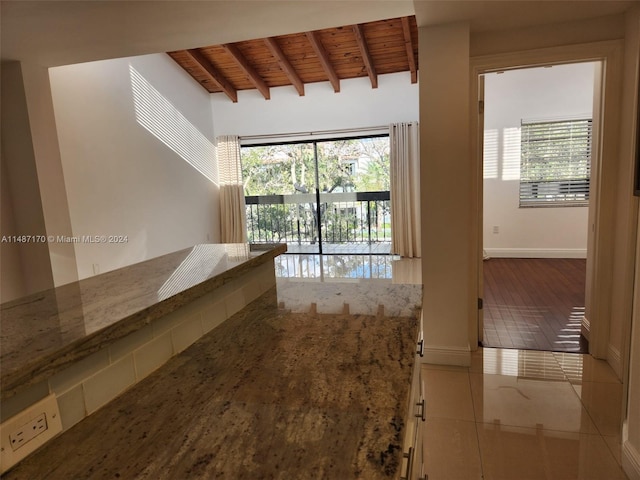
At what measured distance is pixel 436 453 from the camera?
5.65 ft

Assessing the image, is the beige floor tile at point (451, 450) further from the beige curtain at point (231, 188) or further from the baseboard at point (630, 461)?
the beige curtain at point (231, 188)

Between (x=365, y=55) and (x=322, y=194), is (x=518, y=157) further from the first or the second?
(x=322, y=194)

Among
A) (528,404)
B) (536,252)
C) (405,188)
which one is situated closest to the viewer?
(528,404)

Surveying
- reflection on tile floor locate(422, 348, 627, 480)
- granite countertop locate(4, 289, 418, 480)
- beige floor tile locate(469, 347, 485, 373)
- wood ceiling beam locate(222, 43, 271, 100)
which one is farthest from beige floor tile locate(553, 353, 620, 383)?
wood ceiling beam locate(222, 43, 271, 100)

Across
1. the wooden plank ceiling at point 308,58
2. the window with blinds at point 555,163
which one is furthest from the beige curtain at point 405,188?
the window with blinds at point 555,163

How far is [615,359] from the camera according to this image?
2.35 meters

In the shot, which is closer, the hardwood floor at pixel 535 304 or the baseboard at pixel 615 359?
the baseboard at pixel 615 359

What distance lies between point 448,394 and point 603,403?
0.79 m

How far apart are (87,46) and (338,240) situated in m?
4.52

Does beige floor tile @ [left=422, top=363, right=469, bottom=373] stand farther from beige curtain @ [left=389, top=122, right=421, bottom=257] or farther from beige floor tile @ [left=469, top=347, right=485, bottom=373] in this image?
beige curtain @ [left=389, top=122, right=421, bottom=257]

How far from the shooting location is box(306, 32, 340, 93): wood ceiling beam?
4.68 metres

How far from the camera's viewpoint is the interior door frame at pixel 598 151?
2268 millimetres

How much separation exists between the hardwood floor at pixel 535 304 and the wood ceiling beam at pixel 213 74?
471 centimetres

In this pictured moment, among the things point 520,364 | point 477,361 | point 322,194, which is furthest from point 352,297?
point 322,194
